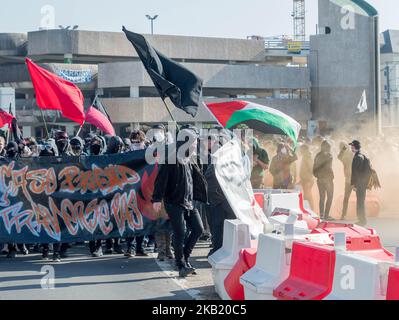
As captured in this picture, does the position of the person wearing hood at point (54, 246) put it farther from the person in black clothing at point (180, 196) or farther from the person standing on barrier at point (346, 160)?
the person standing on barrier at point (346, 160)

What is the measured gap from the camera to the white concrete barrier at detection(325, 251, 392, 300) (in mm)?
5281

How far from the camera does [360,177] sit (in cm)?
1478

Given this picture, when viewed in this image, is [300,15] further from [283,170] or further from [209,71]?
[283,170]

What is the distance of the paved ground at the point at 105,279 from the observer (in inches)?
334

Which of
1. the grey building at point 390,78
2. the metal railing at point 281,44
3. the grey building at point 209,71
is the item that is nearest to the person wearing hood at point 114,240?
the grey building at point 209,71

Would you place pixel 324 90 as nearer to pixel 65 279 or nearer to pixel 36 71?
pixel 36 71

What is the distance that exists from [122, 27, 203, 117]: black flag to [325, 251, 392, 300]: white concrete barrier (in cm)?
534

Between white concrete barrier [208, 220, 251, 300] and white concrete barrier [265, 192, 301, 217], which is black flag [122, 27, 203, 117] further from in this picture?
white concrete barrier [208, 220, 251, 300]

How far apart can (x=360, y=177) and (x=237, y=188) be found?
5.34 metres

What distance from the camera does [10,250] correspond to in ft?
37.8

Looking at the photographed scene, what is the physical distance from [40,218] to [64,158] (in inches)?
38.0

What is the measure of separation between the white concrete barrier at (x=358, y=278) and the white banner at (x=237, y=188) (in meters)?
3.85

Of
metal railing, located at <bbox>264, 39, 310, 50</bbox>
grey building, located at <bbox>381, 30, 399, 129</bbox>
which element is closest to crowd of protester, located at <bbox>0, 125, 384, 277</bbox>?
grey building, located at <bbox>381, 30, 399, 129</bbox>

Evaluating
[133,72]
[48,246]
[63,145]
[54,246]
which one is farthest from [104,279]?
[133,72]
